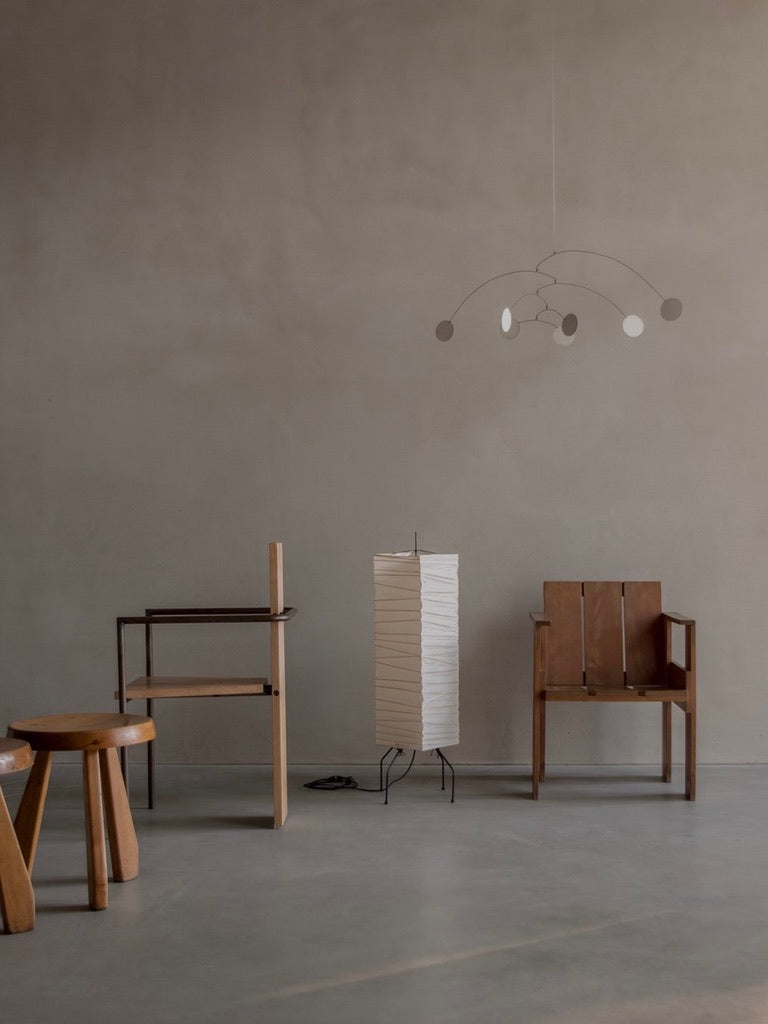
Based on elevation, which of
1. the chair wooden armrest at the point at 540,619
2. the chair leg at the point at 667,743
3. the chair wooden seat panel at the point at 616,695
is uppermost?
the chair wooden armrest at the point at 540,619

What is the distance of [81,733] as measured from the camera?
3615 millimetres

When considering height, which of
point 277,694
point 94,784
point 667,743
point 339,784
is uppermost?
point 277,694

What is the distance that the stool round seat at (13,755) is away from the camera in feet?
10.9

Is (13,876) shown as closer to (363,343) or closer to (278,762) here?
(278,762)

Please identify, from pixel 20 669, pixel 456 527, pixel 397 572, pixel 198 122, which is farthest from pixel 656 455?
pixel 20 669

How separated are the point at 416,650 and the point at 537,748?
71 centimetres

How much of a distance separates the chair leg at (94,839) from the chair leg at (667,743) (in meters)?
2.83

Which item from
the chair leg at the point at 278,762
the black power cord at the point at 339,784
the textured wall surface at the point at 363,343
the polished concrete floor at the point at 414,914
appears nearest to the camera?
the polished concrete floor at the point at 414,914

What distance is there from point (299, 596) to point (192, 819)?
1.40 meters

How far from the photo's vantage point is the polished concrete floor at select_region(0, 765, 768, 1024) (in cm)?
288

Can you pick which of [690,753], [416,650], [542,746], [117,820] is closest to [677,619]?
[690,753]

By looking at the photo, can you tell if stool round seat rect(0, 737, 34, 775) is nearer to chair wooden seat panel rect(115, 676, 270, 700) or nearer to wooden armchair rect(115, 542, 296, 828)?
wooden armchair rect(115, 542, 296, 828)

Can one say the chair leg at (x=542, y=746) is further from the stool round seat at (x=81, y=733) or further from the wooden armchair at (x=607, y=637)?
the stool round seat at (x=81, y=733)

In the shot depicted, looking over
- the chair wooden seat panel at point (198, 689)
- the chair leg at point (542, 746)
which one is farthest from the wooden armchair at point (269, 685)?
the chair leg at point (542, 746)
